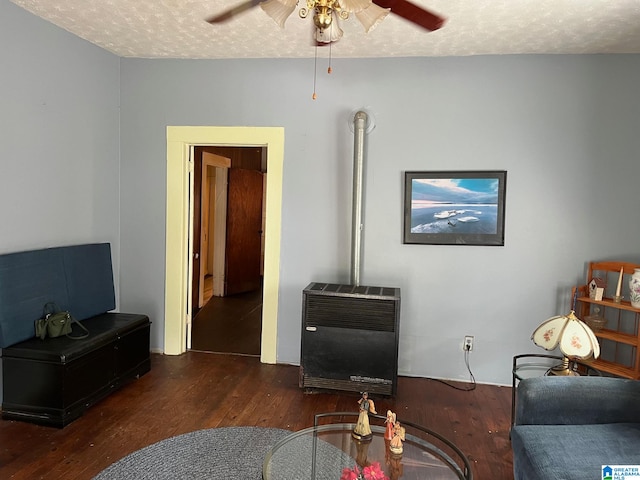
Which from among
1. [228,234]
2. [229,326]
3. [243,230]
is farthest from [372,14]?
[243,230]

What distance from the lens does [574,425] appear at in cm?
217

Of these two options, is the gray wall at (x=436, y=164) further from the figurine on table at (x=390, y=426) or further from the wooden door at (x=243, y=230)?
the wooden door at (x=243, y=230)

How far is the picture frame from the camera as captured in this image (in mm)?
3572

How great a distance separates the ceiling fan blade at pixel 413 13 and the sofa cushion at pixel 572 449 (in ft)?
6.38

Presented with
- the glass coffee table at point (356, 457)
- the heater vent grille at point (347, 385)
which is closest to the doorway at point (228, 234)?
the heater vent grille at point (347, 385)

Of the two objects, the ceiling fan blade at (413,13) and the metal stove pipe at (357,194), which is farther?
the metal stove pipe at (357,194)

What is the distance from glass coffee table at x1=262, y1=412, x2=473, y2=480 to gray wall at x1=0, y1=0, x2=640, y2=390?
1691 mm

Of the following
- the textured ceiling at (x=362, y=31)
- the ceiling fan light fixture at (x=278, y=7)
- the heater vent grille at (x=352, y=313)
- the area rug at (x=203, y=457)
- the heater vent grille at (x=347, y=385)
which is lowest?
the area rug at (x=203, y=457)

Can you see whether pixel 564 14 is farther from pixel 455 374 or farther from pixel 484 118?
pixel 455 374

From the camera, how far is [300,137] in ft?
12.6

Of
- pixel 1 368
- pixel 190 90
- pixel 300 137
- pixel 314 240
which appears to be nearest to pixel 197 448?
pixel 1 368

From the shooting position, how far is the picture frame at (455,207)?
357 centimetres

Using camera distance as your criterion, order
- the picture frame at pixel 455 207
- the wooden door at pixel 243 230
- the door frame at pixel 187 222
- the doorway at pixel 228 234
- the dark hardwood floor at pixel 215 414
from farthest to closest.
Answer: the wooden door at pixel 243 230 → the doorway at pixel 228 234 → the door frame at pixel 187 222 → the picture frame at pixel 455 207 → the dark hardwood floor at pixel 215 414

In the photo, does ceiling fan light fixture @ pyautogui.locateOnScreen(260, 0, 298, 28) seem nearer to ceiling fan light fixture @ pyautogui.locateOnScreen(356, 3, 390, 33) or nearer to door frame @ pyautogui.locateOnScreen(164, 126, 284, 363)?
ceiling fan light fixture @ pyautogui.locateOnScreen(356, 3, 390, 33)
